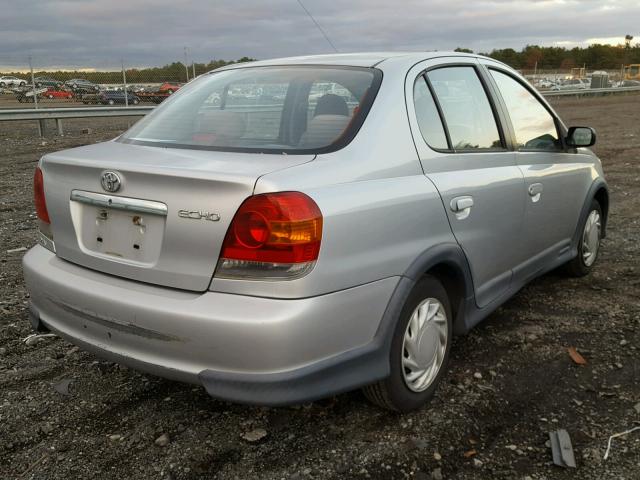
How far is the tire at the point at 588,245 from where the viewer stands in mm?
4688

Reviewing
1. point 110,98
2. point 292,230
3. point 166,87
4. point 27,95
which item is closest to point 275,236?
point 292,230

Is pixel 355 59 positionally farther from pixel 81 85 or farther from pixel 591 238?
pixel 81 85

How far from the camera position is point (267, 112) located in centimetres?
295

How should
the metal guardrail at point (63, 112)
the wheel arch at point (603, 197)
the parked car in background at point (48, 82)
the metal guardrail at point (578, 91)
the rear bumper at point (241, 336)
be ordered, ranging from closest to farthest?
the rear bumper at point (241, 336), the wheel arch at point (603, 197), the metal guardrail at point (63, 112), the parked car in background at point (48, 82), the metal guardrail at point (578, 91)

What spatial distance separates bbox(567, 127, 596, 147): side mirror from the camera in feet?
13.9

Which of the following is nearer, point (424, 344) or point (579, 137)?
point (424, 344)

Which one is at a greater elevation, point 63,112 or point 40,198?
point 63,112

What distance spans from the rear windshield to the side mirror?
79.7 inches

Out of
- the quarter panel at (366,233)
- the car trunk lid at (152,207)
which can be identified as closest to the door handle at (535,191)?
the quarter panel at (366,233)

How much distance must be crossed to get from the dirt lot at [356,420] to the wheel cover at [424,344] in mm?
187

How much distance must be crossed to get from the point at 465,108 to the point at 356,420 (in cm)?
176

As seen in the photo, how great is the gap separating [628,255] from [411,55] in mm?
3361

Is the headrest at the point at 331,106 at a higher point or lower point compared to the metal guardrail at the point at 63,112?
higher

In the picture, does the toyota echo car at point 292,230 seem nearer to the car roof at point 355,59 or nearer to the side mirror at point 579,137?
the car roof at point 355,59
